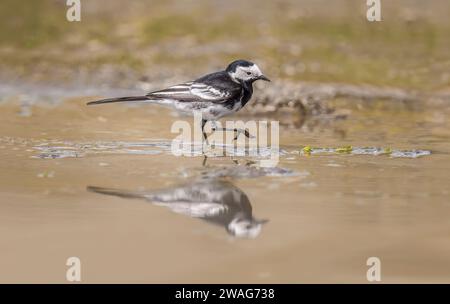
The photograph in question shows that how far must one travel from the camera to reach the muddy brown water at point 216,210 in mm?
6652

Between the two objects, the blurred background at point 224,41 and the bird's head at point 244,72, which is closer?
the bird's head at point 244,72

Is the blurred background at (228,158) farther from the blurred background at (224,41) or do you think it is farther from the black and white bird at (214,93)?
the black and white bird at (214,93)

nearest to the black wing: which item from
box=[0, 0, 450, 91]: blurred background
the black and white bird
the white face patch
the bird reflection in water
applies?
the black and white bird

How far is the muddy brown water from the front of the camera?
6652mm

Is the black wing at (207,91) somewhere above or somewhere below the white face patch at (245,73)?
below

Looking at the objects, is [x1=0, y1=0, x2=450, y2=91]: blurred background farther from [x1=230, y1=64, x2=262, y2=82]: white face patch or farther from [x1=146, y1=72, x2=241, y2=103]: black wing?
[x1=146, y1=72, x2=241, y2=103]: black wing

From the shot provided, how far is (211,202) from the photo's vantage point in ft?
27.9

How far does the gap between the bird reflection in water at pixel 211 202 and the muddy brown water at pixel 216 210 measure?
2 cm

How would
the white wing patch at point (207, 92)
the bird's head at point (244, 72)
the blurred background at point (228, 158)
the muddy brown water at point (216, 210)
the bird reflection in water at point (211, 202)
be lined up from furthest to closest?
the bird's head at point (244, 72)
the white wing patch at point (207, 92)
the bird reflection in water at point (211, 202)
the blurred background at point (228, 158)
the muddy brown water at point (216, 210)

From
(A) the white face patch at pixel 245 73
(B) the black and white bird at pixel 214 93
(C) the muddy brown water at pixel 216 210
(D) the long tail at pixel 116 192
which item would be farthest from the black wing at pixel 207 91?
(D) the long tail at pixel 116 192

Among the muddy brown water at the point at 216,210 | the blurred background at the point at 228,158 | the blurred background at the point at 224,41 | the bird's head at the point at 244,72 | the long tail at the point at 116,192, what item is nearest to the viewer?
the muddy brown water at the point at 216,210

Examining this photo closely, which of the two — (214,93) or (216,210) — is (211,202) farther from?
(214,93)
